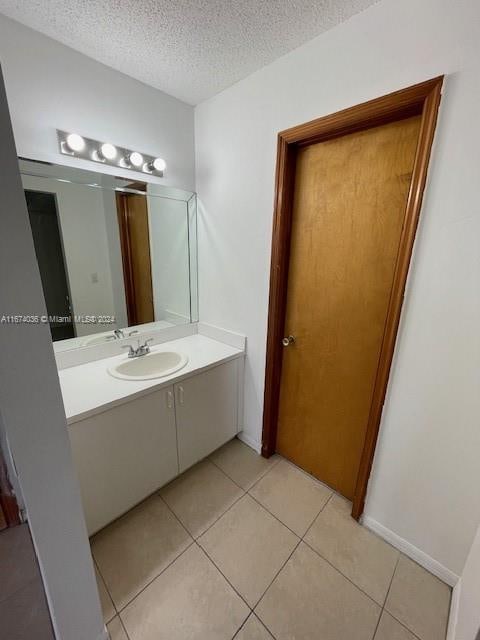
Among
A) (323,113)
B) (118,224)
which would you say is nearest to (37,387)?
(118,224)

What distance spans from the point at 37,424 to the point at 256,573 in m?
1.22

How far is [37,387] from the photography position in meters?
0.67

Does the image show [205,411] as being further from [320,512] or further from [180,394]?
[320,512]

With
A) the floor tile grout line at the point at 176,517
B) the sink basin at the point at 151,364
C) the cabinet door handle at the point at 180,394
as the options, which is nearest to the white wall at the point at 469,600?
the floor tile grout line at the point at 176,517

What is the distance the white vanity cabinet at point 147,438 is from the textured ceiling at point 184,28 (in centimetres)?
166

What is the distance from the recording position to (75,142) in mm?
1351

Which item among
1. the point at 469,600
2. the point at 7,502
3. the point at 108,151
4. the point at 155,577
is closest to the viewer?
the point at 7,502

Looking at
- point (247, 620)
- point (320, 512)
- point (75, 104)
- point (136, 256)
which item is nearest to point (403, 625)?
point (320, 512)

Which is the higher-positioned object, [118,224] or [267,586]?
[118,224]

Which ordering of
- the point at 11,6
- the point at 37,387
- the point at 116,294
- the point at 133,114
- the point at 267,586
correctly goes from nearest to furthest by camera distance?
the point at 37,387 < the point at 11,6 < the point at 267,586 < the point at 133,114 < the point at 116,294

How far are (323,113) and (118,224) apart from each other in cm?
127

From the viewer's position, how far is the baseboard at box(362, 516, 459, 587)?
1188mm

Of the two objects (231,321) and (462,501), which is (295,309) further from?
(462,501)

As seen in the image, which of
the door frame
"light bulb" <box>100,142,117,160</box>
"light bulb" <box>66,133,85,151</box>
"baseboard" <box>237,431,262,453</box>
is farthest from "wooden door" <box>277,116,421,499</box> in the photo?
"light bulb" <box>66,133,85,151</box>
